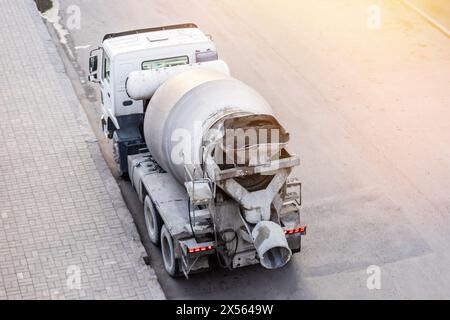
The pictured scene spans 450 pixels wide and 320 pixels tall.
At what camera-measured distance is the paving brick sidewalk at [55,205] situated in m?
14.2

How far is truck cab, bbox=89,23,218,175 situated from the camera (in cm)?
1641

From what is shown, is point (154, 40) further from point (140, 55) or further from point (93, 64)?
point (93, 64)

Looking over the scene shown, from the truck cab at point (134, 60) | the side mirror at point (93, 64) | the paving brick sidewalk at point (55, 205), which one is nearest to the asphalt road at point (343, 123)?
the paving brick sidewalk at point (55, 205)

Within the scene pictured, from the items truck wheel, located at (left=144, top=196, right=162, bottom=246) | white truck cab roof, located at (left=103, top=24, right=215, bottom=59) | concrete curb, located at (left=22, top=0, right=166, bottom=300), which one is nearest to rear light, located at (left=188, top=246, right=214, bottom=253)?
concrete curb, located at (left=22, top=0, right=166, bottom=300)

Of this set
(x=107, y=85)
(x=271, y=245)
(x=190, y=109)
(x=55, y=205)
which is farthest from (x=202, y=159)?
(x=107, y=85)

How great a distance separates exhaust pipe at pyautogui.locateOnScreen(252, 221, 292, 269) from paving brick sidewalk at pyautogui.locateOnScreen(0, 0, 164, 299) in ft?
6.94

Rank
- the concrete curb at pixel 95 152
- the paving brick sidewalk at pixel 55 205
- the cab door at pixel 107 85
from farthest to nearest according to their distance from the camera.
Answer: the cab door at pixel 107 85
the concrete curb at pixel 95 152
the paving brick sidewalk at pixel 55 205

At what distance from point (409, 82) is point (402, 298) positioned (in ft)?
27.8

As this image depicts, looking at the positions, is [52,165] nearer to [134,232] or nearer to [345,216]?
[134,232]

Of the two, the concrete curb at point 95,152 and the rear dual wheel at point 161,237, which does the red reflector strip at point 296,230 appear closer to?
the rear dual wheel at point 161,237

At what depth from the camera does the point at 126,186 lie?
17.2 meters

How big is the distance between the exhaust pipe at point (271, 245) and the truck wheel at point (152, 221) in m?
2.43

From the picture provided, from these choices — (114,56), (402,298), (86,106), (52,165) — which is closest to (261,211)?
(402,298)

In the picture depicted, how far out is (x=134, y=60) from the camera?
53.8 ft
